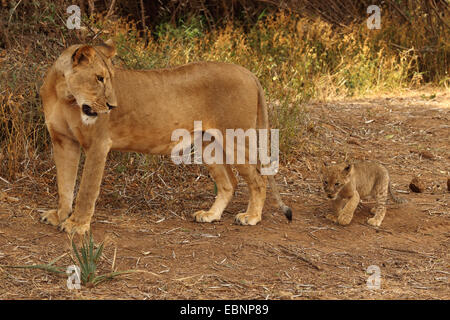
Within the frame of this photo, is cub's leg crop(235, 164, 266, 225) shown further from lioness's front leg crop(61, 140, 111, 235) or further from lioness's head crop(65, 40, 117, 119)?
lioness's head crop(65, 40, 117, 119)

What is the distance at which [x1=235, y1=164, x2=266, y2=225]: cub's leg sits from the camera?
4.66 metres

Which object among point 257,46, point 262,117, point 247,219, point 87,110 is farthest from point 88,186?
point 257,46

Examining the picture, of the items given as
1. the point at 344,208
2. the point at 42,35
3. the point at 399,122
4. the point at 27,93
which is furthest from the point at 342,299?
the point at 399,122

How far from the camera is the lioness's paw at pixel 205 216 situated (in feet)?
15.5

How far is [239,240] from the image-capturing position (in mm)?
4250

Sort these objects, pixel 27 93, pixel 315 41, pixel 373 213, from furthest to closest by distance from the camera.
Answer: pixel 315 41, pixel 27 93, pixel 373 213

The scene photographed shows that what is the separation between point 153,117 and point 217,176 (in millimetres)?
758

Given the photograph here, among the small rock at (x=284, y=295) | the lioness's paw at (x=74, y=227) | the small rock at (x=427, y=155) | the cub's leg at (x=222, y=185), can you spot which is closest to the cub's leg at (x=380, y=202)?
the cub's leg at (x=222, y=185)

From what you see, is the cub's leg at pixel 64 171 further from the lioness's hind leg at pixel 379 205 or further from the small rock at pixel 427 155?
the small rock at pixel 427 155

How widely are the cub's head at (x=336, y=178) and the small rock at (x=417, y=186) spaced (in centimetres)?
104

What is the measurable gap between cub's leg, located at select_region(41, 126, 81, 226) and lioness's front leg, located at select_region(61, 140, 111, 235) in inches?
7.6

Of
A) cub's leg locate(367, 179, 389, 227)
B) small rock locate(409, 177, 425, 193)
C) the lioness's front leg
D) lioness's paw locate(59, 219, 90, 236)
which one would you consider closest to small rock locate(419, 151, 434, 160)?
small rock locate(409, 177, 425, 193)

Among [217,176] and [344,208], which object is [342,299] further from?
[217,176]

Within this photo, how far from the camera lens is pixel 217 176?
4879 mm
